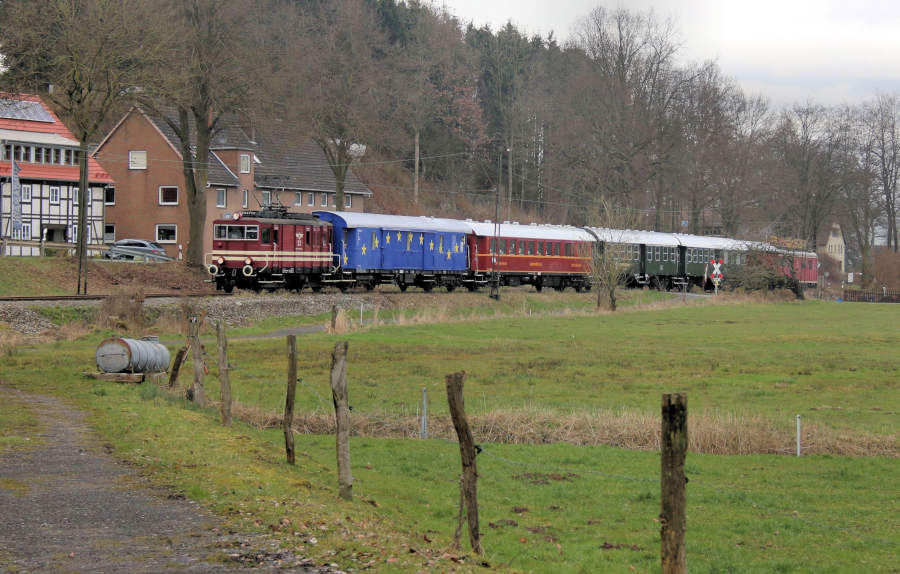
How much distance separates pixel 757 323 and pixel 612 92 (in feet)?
129

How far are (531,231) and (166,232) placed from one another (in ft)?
86.0

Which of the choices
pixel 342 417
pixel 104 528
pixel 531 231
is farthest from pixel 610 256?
pixel 104 528

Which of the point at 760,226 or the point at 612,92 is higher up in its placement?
the point at 612,92

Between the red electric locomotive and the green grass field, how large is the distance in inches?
467

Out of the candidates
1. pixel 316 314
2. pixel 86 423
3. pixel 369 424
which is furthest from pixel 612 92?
pixel 86 423

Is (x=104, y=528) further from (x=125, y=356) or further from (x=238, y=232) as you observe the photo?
(x=238, y=232)

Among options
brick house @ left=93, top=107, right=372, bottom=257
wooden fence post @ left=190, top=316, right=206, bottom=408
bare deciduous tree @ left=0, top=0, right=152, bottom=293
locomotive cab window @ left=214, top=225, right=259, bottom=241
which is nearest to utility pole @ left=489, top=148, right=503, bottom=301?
locomotive cab window @ left=214, top=225, right=259, bottom=241

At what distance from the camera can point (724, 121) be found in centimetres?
10075

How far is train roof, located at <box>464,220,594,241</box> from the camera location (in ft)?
218

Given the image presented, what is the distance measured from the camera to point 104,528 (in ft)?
34.8

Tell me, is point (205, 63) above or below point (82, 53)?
above

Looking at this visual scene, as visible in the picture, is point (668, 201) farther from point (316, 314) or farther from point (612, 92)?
point (316, 314)

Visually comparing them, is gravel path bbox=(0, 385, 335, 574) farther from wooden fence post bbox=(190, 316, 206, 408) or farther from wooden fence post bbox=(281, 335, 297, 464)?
wooden fence post bbox=(190, 316, 206, 408)

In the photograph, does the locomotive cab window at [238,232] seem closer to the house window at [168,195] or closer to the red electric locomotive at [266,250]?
the red electric locomotive at [266,250]
